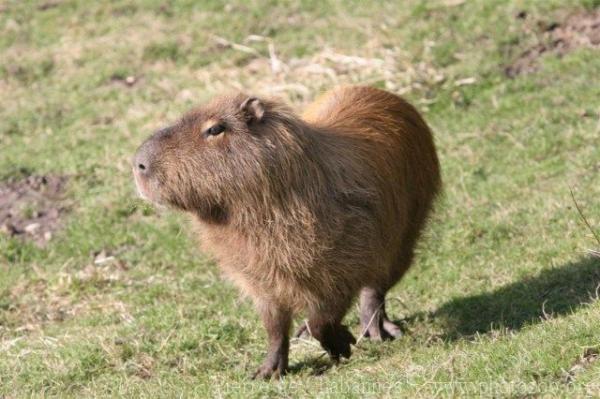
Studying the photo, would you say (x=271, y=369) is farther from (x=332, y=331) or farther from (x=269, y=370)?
(x=332, y=331)

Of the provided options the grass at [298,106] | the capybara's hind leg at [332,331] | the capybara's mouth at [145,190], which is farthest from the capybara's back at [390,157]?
the capybara's mouth at [145,190]

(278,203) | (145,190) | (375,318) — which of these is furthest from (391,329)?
(145,190)

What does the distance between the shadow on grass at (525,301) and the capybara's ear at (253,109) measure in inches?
69.0

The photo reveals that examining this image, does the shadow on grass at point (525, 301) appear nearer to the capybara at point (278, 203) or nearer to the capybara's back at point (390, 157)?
the capybara's back at point (390, 157)

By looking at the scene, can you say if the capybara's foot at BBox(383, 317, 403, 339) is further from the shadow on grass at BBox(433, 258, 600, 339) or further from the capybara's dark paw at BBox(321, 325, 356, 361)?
the capybara's dark paw at BBox(321, 325, 356, 361)

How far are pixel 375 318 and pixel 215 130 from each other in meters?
1.72

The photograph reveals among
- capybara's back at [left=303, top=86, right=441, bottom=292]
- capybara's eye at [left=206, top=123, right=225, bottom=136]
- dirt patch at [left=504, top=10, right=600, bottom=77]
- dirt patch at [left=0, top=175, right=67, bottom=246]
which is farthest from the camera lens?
dirt patch at [left=504, top=10, right=600, bottom=77]

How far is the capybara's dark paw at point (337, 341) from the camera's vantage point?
5656 mm

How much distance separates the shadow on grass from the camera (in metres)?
6.08

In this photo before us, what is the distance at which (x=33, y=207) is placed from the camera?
9.23 meters

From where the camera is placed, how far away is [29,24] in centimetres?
1321

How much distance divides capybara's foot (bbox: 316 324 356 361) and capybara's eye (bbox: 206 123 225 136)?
1.19 meters

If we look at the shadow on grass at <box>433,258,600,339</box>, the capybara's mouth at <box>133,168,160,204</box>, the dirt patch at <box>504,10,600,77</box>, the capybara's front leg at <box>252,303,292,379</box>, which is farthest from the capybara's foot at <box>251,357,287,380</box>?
the dirt patch at <box>504,10,600,77</box>

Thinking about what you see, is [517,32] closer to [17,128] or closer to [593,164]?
[593,164]
